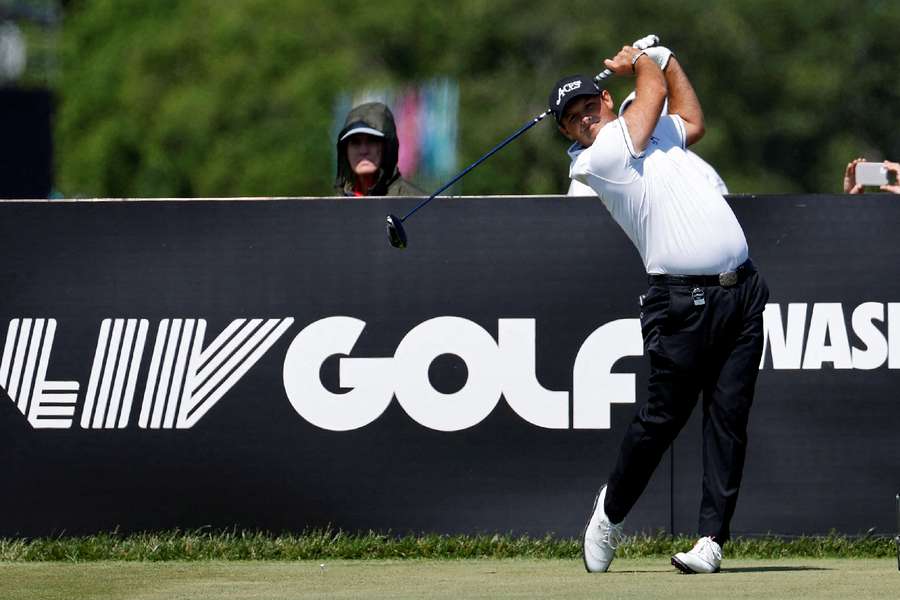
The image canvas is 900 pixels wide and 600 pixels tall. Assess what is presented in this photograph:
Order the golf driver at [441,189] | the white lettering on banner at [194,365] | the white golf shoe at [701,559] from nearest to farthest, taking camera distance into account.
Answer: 1. the white golf shoe at [701,559]
2. the golf driver at [441,189]
3. the white lettering on banner at [194,365]

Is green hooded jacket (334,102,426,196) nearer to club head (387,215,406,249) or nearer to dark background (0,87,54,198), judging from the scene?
club head (387,215,406,249)

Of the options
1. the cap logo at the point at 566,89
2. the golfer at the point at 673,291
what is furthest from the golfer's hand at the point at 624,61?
the cap logo at the point at 566,89

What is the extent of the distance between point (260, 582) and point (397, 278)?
164 centimetres

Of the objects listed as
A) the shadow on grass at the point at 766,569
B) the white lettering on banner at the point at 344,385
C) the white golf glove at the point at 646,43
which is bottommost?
the shadow on grass at the point at 766,569

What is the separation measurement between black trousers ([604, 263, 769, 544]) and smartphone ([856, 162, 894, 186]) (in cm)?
161

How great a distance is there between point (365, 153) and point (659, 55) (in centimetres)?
220

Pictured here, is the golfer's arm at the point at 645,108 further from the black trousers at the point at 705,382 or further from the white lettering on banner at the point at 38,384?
the white lettering on banner at the point at 38,384

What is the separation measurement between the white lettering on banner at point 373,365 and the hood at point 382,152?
1064 millimetres

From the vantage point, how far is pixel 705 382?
732 cm

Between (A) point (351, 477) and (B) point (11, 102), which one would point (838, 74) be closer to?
(B) point (11, 102)

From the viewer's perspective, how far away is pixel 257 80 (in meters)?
50.0

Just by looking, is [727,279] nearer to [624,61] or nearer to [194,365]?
[624,61]

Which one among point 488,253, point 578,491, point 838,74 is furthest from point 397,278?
point 838,74

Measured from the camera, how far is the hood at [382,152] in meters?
9.27
